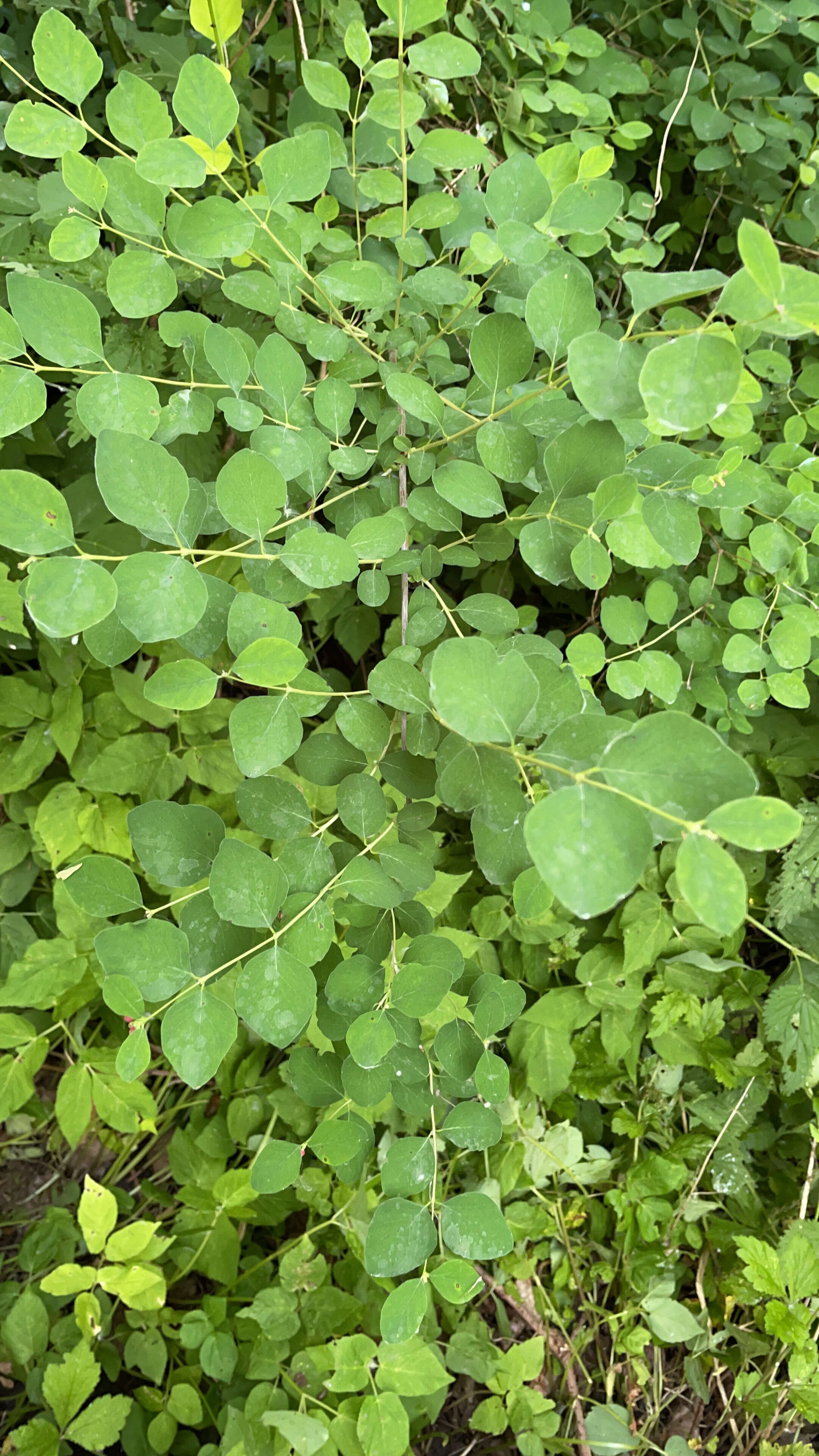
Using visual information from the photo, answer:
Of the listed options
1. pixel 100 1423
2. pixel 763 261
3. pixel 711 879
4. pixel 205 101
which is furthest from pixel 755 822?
pixel 100 1423

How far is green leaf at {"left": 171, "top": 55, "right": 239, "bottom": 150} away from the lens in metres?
0.53

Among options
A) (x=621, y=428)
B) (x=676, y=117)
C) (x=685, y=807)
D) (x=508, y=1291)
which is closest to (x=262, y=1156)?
(x=685, y=807)

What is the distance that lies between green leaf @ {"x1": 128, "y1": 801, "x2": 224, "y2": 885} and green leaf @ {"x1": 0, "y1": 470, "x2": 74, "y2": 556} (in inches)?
6.7

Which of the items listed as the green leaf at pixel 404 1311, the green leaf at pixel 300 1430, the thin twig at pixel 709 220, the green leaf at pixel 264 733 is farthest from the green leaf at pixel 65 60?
the green leaf at pixel 300 1430

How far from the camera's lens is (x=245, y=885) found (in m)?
0.49

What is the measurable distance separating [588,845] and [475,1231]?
34cm

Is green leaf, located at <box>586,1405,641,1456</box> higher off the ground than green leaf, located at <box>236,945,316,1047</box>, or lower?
lower

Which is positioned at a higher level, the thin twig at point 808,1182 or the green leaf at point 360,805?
the green leaf at point 360,805

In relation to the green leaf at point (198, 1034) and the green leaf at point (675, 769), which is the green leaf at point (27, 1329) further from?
the green leaf at point (675, 769)

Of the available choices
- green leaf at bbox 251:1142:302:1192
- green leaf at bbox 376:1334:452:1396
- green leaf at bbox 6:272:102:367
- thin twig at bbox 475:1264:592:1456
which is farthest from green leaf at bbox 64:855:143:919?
thin twig at bbox 475:1264:592:1456

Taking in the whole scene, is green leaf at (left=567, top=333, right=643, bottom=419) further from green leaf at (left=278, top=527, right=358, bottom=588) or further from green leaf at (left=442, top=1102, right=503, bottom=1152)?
green leaf at (left=442, top=1102, right=503, bottom=1152)

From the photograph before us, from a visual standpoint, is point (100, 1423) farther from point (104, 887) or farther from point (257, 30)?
point (257, 30)

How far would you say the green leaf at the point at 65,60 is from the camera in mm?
554

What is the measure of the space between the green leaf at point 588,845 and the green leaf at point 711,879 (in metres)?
0.02
